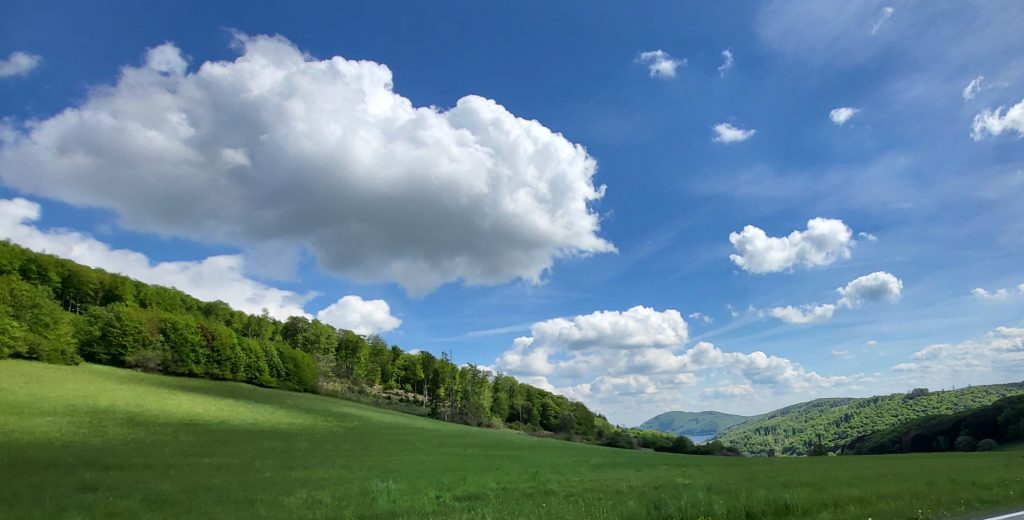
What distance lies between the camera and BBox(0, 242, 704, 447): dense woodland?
7175cm

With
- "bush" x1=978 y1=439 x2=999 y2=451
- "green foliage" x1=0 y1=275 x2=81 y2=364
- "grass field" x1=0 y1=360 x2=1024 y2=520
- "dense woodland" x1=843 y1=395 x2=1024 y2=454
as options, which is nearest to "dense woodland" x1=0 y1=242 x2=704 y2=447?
"green foliage" x1=0 y1=275 x2=81 y2=364

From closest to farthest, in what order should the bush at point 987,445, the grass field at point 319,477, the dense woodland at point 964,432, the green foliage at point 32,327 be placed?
the grass field at point 319,477 → the green foliage at point 32,327 → the bush at point 987,445 → the dense woodland at point 964,432

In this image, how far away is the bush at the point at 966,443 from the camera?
104188 mm

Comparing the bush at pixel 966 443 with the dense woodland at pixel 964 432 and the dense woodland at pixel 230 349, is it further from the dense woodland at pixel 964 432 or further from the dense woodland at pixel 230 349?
the dense woodland at pixel 230 349

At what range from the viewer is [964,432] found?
111188 millimetres

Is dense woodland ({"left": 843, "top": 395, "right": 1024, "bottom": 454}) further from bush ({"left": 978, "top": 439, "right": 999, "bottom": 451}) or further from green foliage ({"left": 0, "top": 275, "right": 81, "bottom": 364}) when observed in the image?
green foliage ({"left": 0, "top": 275, "right": 81, "bottom": 364})

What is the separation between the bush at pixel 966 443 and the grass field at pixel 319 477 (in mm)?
90581

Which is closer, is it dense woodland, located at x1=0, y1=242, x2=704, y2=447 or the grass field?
the grass field

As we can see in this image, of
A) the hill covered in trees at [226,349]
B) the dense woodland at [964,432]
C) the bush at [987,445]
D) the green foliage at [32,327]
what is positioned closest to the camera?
the green foliage at [32,327]

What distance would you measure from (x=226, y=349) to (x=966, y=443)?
5846 inches

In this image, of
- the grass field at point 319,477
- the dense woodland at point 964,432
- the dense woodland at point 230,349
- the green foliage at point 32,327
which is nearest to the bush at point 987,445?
the dense woodland at point 964,432

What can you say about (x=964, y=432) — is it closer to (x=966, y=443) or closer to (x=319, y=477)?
(x=966, y=443)

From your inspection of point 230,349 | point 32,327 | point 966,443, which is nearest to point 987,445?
point 966,443

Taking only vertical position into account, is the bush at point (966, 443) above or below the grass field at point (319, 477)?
above
